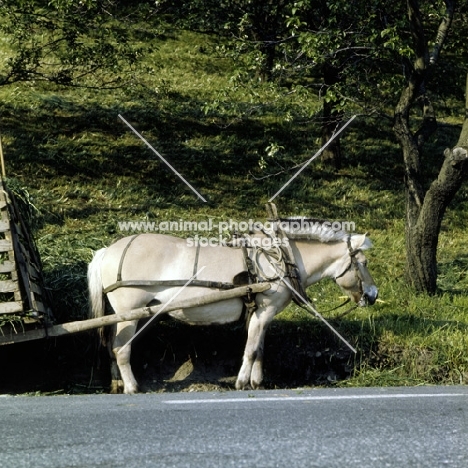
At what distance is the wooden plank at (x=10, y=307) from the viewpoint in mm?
8977

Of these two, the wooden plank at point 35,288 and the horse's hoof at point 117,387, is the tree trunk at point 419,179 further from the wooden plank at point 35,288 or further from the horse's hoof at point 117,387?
the wooden plank at point 35,288

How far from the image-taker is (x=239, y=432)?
6.11 metres

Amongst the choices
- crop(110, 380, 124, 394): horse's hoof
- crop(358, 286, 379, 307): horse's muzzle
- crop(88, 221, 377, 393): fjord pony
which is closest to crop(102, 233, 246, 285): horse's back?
crop(88, 221, 377, 393): fjord pony

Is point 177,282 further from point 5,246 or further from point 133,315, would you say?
point 5,246

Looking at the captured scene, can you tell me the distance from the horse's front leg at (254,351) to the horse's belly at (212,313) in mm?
224

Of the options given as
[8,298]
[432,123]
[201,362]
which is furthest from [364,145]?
[8,298]

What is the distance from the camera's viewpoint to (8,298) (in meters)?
9.19

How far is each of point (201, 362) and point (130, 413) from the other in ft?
13.8

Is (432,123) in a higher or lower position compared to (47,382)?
higher

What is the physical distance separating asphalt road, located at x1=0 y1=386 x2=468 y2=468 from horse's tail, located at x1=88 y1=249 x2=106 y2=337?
2.28 m

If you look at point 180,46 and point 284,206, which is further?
point 180,46

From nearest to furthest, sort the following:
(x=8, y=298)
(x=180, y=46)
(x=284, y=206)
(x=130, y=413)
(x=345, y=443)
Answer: (x=345, y=443), (x=130, y=413), (x=8, y=298), (x=284, y=206), (x=180, y=46)

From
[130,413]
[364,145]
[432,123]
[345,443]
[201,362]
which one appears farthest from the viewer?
[364,145]

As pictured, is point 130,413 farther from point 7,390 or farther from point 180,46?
point 180,46
